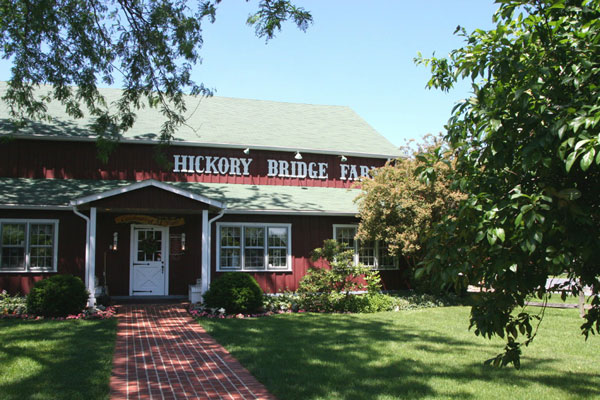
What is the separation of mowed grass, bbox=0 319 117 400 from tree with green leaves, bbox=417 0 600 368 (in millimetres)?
5438

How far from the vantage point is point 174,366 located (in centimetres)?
816

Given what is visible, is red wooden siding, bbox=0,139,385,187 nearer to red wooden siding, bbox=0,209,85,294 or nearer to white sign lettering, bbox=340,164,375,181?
white sign lettering, bbox=340,164,375,181

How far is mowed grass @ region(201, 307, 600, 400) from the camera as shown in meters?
6.91

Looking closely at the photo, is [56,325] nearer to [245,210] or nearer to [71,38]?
[245,210]

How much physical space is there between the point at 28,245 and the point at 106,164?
372cm

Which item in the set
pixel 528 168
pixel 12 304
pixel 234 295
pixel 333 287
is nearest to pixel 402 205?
pixel 333 287

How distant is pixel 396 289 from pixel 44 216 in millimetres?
12110

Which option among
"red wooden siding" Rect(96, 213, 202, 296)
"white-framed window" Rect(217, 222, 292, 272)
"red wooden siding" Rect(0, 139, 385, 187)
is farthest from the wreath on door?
"red wooden siding" Rect(0, 139, 385, 187)

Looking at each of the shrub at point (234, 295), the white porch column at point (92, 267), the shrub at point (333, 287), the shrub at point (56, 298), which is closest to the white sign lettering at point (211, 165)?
the white porch column at point (92, 267)

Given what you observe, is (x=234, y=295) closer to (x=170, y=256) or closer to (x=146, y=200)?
(x=146, y=200)

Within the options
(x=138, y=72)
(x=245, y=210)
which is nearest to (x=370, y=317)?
(x=245, y=210)

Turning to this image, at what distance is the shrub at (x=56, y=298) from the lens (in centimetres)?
1228

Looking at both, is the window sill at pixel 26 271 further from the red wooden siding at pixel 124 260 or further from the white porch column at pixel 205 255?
the white porch column at pixel 205 255

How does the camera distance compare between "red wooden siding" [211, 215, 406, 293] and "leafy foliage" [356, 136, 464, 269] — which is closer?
"leafy foliage" [356, 136, 464, 269]
